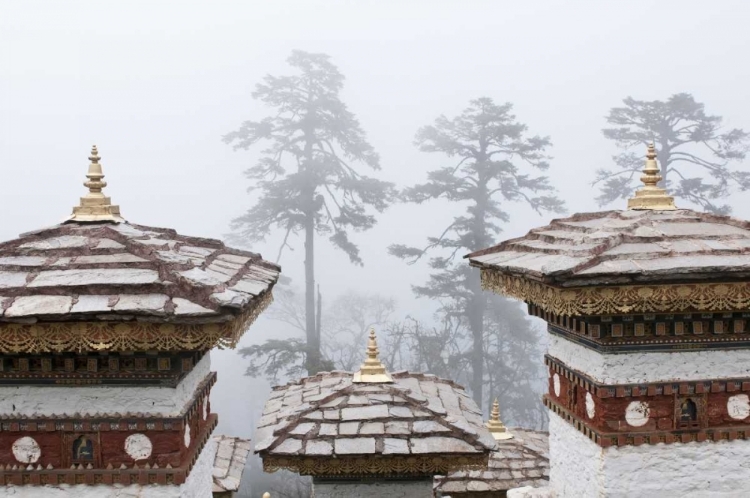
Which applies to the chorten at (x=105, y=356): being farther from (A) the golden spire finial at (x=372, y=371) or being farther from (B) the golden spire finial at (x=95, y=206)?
(A) the golden spire finial at (x=372, y=371)

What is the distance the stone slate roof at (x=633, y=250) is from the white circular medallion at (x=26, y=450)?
121 inches

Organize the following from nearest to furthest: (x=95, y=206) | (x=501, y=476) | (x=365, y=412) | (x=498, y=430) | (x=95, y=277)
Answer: (x=95, y=277), (x=95, y=206), (x=365, y=412), (x=501, y=476), (x=498, y=430)

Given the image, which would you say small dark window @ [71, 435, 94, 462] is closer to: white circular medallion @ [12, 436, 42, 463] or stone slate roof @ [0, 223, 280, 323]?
white circular medallion @ [12, 436, 42, 463]

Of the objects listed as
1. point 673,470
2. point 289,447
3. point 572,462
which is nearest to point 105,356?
point 289,447

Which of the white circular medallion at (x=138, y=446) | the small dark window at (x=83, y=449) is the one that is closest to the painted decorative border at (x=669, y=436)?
the white circular medallion at (x=138, y=446)

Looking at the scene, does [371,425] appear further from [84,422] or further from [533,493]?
[84,422]

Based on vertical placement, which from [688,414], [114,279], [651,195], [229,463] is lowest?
[229,463]

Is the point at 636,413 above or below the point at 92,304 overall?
below

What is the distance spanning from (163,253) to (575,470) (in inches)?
125

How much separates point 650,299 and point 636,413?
804 millimetres

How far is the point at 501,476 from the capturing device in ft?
25.6

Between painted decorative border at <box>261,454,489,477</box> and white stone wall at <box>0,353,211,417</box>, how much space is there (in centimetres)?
186

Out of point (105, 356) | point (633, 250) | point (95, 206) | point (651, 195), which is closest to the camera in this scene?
point (105, 356)

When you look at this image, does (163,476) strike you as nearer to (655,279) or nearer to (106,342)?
(106,342)
